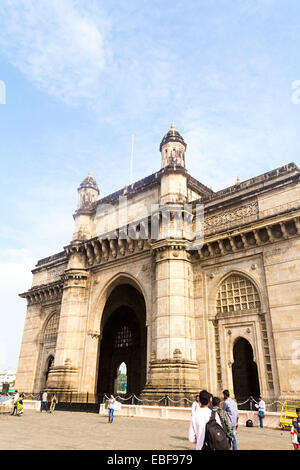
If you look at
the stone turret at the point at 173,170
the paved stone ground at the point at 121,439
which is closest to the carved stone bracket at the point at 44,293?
the stone turret at the point at 173,170

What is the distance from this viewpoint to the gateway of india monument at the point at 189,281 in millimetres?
17344

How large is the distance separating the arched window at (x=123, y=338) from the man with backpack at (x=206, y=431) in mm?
28234

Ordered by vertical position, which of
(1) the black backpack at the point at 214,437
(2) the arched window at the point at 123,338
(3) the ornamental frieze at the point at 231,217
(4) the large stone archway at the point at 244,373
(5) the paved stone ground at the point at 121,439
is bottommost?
(5) the paved stone ground at the point at 121,439

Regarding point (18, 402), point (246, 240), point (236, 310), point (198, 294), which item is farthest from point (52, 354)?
point (246, 240)

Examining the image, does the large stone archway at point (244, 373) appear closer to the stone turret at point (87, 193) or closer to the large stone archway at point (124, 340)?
the large stone archway at point (124, 340)

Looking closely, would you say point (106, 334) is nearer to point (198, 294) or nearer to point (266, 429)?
point (198, 294)

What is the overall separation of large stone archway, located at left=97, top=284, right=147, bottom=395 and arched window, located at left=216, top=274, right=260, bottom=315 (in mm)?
11415

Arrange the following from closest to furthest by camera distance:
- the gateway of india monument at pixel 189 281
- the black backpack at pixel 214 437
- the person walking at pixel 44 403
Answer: the black backpack at pixel 214 437 < the gateway of india monument at pixel 189 281 < the person walking at pixel 44 403

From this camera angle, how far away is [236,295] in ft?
62.8

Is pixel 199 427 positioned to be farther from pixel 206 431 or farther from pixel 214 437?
pixel 214 437

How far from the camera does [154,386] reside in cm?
1817

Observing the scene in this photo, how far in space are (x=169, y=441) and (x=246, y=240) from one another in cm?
1177

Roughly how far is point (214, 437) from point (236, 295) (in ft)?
49.2

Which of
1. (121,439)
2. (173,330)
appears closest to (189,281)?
(173,330)
